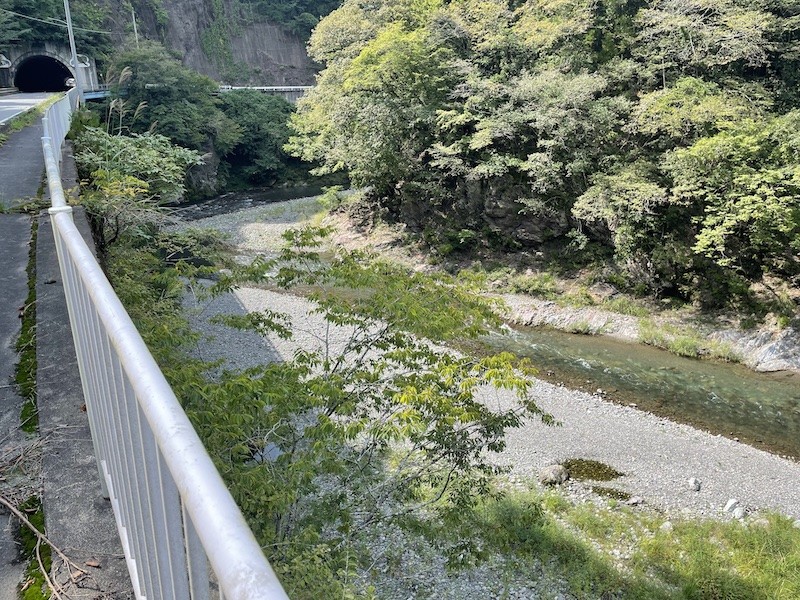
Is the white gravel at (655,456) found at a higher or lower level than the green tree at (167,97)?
lower

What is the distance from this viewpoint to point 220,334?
13.8 meters

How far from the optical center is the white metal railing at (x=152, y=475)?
0.73 metres

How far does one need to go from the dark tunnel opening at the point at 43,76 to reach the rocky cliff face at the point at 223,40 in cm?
412

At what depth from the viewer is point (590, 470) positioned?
937cm

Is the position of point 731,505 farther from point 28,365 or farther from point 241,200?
point 241,200

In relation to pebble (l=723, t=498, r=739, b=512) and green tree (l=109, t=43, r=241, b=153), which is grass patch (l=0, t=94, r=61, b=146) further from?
pebble (l=723, t=498, r=739, b=512)

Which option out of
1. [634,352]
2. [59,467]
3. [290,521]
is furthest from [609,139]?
[59,467]

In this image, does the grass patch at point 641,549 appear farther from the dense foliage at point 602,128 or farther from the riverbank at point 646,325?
the dense foliage at point 602,128

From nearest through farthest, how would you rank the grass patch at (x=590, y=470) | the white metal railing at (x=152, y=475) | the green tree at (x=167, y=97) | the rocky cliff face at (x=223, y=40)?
the white metal railing at (x=152, y=475)
the grass patch at (x=590, y=470)
the green tree at (x=167, y=97)
the rocky cliff face at (x=223, y=40)

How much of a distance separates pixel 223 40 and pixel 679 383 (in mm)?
42426

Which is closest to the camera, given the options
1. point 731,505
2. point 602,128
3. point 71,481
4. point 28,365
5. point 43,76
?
point 71,481

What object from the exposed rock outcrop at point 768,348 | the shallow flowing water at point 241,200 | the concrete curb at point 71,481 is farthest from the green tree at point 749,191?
the shallow flowing water at point 241,200

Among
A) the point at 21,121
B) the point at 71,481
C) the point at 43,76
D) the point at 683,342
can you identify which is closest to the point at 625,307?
the point at 683,342

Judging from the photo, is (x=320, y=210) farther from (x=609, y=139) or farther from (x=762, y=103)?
(x=762, y=103)
